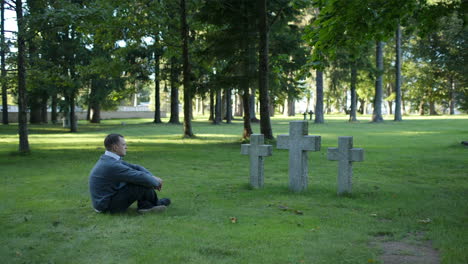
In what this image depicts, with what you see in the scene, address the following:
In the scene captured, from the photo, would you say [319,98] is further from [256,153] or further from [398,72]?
[256,153]

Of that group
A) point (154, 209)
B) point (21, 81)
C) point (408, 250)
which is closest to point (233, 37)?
point (21, 81)

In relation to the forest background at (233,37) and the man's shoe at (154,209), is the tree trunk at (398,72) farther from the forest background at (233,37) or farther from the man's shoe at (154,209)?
the man's shoe at (154,209)

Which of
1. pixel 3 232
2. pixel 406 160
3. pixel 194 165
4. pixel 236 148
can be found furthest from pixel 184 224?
pixel 236 148

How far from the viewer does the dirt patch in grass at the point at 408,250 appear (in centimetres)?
471

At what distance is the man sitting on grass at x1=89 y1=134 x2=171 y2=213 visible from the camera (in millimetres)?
6410

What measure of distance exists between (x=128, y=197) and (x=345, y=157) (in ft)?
11.6

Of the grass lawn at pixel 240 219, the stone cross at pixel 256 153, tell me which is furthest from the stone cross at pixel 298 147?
the stone cross at pixel 256 153

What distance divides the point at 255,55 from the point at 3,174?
430 inches

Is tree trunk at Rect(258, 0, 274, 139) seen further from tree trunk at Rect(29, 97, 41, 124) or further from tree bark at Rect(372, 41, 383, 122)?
tree bark at Rect(372, 41, 383, 122)

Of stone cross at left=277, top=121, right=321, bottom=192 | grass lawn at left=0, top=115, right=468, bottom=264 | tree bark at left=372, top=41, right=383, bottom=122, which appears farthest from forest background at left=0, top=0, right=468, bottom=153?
tree bark at left=372, top=41, right=383, bottom=122

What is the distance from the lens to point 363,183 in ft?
31.6

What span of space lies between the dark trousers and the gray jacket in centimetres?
7

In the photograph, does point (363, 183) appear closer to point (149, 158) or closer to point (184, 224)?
point (184, 224)

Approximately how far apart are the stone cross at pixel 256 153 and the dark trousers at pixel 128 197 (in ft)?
8.07
